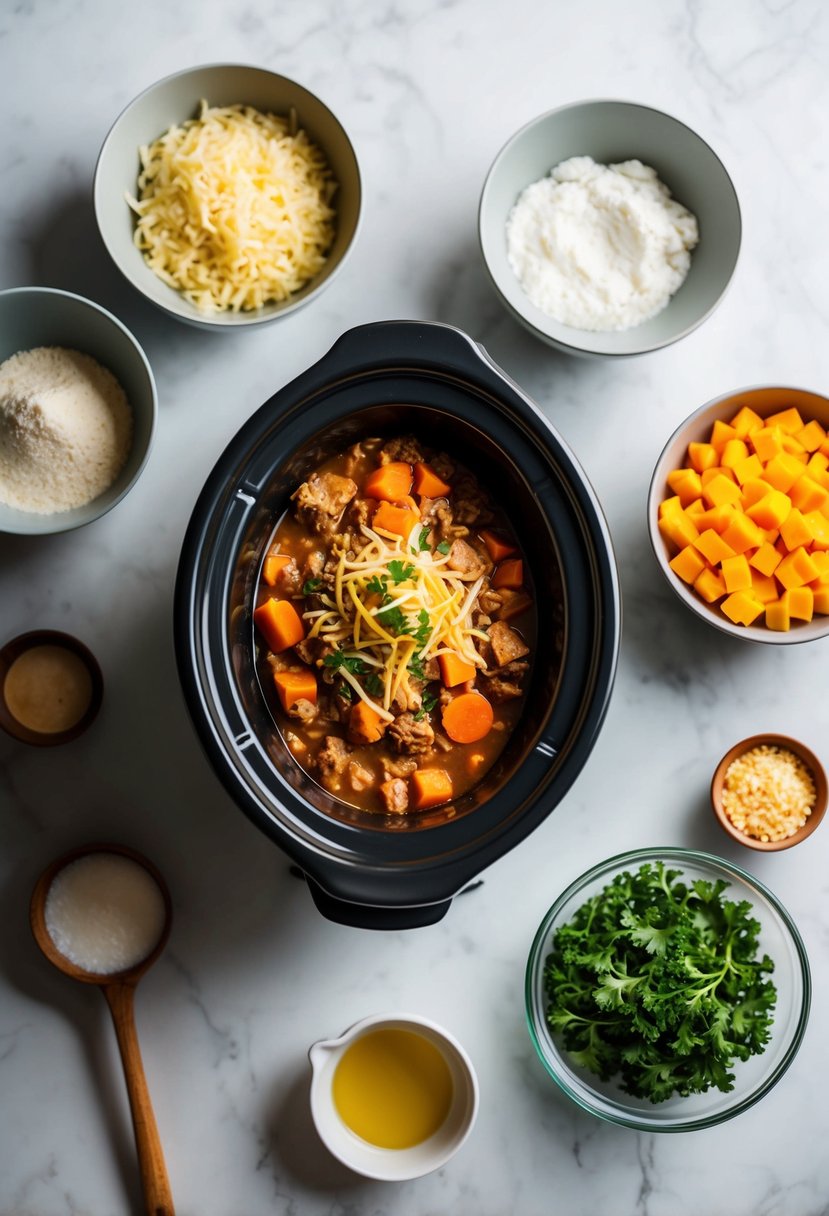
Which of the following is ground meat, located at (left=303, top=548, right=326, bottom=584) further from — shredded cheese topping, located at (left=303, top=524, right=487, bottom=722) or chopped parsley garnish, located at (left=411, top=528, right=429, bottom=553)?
chopped parsley garnish, located at (left=411, top=528, right=429, bottom=553)

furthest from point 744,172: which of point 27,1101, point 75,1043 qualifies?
point 27,1101

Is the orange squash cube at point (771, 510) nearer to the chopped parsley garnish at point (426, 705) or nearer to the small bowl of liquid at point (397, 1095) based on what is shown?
the chopped parsley garnish at point (426, 705)

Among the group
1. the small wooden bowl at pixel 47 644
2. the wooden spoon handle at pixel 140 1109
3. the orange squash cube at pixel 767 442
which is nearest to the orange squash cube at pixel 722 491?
the orange squash cube at pixel 767 442

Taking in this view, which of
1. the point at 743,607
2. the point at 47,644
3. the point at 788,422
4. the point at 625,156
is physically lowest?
the point at 47,644

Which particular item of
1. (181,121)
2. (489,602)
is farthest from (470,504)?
(181,121)

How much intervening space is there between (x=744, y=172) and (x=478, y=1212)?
295 centimetres

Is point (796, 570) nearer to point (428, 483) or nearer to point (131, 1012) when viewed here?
point (428, 483)

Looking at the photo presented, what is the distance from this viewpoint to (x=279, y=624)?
92.4 inches

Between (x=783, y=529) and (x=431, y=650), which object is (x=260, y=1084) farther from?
(x=783, y=529)

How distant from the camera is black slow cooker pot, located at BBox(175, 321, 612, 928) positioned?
209cm

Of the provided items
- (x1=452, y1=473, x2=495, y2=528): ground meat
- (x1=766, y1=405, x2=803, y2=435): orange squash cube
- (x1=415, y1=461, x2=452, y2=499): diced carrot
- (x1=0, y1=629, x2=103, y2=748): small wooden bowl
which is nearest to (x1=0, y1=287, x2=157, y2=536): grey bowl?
(x1=0, y1=629, x2=103, y2=748): small wooden bowl

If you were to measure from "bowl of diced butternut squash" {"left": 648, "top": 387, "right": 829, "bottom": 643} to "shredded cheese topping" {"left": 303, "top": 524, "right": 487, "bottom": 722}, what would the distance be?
0.61 metres

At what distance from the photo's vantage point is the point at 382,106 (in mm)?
2768

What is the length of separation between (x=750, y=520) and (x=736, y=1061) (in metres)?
1.43
